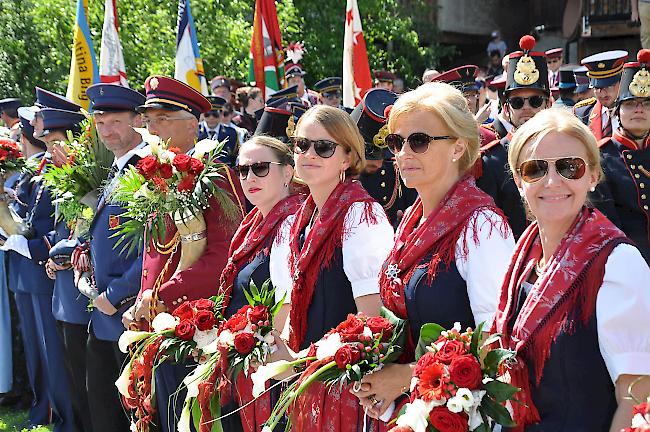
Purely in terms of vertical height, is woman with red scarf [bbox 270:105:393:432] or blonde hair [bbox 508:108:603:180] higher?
blonde hair [bbox 508:108:603:180]

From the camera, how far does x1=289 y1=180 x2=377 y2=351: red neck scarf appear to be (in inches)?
142

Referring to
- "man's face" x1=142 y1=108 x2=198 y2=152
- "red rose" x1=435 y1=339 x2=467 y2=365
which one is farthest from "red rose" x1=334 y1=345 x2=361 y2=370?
"man's face" x1=142 y1=108 x2=198 y2=152

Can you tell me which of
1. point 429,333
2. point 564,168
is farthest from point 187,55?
point 564,168

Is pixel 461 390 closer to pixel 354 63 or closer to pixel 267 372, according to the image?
pixel 267 372

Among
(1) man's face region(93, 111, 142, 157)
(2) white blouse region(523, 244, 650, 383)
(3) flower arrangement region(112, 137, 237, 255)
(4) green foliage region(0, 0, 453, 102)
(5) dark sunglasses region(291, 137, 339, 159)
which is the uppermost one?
(4) green foliage region(0, 0, 453, 102)

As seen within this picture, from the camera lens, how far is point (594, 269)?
98.7 inches

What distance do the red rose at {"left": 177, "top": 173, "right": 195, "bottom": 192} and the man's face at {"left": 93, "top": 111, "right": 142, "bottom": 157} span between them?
991 mm

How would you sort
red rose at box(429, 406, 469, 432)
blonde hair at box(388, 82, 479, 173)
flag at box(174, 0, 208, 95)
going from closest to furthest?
red rose at box(429, 406, 469, 432)
blonde hair at box(388, 82, 479, 173)
flag at box(174, 0, 208, 95)

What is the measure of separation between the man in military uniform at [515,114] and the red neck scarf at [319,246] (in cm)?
195

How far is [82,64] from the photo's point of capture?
9406mm

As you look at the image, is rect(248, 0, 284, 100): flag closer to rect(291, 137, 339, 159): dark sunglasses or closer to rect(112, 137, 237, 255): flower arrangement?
rect(112, 137, 237, 255): flower arrangement

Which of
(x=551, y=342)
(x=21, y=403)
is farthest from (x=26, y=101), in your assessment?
(x=551, y=342)

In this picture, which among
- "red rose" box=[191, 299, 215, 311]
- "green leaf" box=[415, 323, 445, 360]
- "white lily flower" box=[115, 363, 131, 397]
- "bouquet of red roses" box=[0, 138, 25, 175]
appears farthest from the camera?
"bouquet of red roses" box=[0, 138, 25, 175]

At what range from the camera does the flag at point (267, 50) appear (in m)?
11.1
